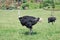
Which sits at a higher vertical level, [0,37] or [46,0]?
[0,37]

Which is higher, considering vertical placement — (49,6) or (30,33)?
(30,33)

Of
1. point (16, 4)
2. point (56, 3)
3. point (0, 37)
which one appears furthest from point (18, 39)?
point (56, 3)

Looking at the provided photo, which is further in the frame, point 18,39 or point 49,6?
point 49,6

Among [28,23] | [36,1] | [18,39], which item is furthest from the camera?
[36,1]

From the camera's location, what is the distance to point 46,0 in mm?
29422

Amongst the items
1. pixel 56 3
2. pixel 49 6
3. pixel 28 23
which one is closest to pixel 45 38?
pixel 28 23

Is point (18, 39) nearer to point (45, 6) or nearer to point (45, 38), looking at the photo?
point (45, 38)

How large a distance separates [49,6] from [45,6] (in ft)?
1.60

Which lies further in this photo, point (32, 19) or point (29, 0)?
point (29, 0)

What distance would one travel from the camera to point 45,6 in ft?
93.4

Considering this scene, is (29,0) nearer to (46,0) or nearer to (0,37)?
(46,0)

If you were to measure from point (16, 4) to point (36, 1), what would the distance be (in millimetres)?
3804

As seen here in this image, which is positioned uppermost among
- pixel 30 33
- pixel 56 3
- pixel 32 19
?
pixel 32 19

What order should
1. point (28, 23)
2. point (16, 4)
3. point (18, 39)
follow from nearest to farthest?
1. point (18, 39)
2. point (28, 23)
3. point (16, 4)
